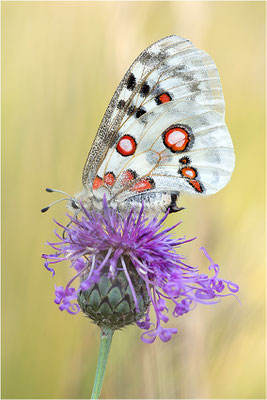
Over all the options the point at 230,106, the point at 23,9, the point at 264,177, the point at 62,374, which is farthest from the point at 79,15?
the point at 62,374

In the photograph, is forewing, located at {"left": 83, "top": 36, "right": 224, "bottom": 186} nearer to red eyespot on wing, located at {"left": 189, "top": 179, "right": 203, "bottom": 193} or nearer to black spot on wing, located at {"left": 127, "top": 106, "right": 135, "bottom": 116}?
black spot on wing, located at {"left": 127, "top": 106, "right": 135, "bottom": 116}

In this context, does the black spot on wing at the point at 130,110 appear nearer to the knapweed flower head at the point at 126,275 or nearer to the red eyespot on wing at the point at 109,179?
the red eyespot on wing at the point at 109,179

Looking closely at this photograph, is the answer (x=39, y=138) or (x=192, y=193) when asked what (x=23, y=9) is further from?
(x=192, y=193)

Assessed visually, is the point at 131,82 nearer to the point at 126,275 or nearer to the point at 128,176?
the point at 128,176

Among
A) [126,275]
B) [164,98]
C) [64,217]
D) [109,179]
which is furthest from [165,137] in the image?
[64,217]

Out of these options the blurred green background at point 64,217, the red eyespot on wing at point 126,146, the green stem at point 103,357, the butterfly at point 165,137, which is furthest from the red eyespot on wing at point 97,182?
the blurred green background at point 64,217

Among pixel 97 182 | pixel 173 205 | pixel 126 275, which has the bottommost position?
pixel 126 275

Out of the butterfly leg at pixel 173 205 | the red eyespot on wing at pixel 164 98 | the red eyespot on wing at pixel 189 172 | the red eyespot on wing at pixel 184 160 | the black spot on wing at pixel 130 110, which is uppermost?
the red eyespot on wing at pixel 164 98
